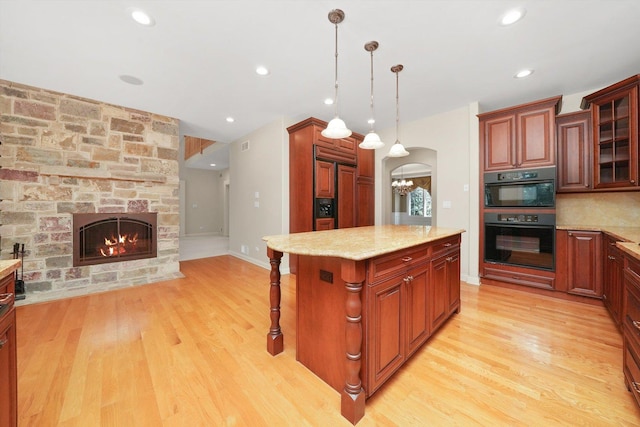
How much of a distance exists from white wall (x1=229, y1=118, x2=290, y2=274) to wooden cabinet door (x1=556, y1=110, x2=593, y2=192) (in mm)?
3838

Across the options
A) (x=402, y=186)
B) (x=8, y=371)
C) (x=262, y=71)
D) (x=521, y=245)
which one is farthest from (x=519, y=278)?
(x=402, y=186)

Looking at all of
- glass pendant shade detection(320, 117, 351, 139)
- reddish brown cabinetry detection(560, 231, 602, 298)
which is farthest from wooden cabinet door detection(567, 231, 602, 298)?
glass pendant shade detection(320, 117, 351, 139)

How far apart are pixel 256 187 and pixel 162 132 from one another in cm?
175

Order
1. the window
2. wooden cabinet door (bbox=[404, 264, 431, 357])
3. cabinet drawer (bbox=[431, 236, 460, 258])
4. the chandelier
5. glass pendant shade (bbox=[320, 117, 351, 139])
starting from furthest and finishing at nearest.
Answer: the window, the chandelier, glass pendant shade (bbox=[320, 117, 351, 139]), cabinet drawer (bbox=[431, 236, 460, 258]), wooden cabinet door (bbox=[404, 264, 431, 357])

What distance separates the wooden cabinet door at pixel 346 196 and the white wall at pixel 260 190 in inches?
36.1

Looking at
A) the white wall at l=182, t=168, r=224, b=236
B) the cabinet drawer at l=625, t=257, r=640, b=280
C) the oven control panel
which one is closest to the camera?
the cabinet drawer at l=625, t=257, r=640, b=280

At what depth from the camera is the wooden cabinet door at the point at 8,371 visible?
934mm

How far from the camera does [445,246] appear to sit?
2.16 m

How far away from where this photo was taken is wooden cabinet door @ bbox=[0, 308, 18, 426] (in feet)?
3.06

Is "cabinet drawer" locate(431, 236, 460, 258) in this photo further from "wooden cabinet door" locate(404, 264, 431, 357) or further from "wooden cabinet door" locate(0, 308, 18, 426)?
→ "wooden cabinet door" locate(0, 308, 18, 426)

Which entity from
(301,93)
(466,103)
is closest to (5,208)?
(301,93)

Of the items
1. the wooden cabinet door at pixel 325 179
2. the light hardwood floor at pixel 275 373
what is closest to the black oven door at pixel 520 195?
the light hardwood floor at pixel 275 373

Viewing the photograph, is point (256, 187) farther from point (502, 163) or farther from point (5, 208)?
point (502, 163)

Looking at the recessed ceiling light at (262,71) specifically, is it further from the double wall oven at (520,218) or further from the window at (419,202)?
the window at (419,202)
